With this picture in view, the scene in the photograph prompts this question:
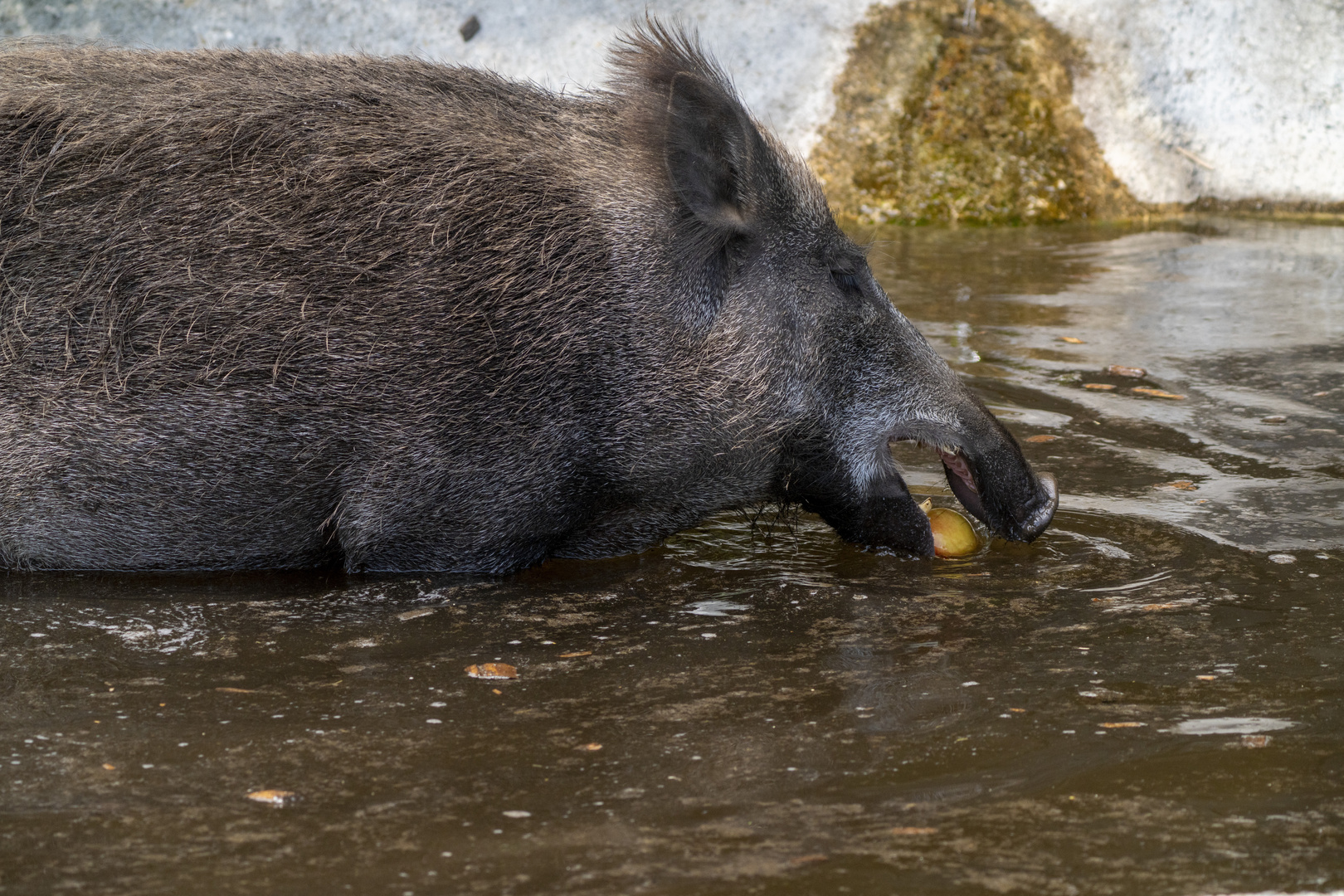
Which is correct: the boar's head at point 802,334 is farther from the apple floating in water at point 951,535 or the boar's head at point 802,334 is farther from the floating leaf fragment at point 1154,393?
the floating leaf fragment at point 1154,393

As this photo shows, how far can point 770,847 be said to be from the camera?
100 inches

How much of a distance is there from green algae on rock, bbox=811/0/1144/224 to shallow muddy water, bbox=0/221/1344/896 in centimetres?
560

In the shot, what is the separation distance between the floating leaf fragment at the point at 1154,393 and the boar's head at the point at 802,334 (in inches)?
75.2

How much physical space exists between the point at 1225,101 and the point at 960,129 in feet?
7.02

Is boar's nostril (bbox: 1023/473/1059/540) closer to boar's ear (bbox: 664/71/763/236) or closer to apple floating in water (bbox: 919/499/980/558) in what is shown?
apple floating in water (bbox: 919/499/980/558)

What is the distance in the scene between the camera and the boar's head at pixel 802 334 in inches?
167

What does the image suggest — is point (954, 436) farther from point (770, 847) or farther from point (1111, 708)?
point (770, 847)

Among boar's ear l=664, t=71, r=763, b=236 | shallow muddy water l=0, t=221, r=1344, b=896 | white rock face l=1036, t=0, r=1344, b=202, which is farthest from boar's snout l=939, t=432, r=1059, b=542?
white rock face l=1036, t=0, r=1344, b=202

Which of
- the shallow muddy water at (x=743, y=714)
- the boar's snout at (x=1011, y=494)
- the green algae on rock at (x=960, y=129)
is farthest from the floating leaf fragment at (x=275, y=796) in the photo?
the green algae on rock at (x=960, y=129)

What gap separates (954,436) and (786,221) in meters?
0.84

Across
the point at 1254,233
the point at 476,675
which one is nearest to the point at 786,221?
the point at 476,675

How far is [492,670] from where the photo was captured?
3498 millimetres

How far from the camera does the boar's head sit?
4.24m

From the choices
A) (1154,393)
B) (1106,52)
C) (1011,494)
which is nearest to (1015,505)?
(1011,494)
